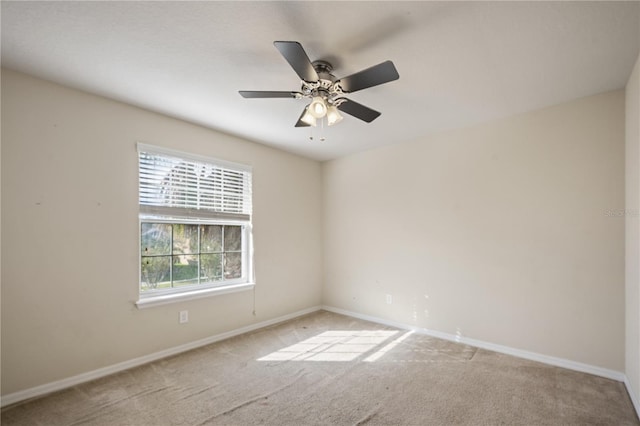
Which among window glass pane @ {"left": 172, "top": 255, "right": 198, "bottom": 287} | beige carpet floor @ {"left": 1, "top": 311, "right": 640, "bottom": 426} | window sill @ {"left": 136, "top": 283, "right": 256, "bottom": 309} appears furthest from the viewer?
window glass pane @ {"left": 172, "top": 255, "right": 198, "bottom": 287}

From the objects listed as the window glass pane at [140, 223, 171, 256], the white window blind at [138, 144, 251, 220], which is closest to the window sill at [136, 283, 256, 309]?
the window glass pane at [140, 223, 171, 256]

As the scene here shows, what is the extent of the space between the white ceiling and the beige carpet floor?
7.87ft

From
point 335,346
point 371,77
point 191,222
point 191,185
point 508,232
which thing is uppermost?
point 371,77

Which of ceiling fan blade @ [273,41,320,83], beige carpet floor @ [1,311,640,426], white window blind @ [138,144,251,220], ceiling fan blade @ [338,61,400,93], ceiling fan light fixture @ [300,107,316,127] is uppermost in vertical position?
ceiling fan blade @ [273,41,320,83]

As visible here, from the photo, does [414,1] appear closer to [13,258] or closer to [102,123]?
[102,123]

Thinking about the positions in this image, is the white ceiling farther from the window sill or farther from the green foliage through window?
the window sill

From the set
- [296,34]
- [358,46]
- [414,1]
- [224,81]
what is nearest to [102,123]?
[224,81]

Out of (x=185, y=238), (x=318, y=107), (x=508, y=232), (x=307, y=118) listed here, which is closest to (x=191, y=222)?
(x=185, y=238)

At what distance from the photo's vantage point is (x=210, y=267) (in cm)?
358

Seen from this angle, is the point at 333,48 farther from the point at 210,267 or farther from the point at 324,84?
the point at 210,267

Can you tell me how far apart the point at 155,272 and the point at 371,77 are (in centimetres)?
271

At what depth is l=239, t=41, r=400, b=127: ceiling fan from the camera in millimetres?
1714

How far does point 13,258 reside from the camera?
7.41 feet

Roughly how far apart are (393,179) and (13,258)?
12.4ft
